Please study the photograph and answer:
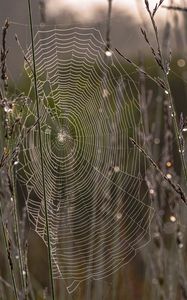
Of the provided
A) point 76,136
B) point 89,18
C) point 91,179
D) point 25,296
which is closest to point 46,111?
point 76,136

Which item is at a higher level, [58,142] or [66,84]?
[66,84]

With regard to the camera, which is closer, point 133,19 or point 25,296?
point 25,296

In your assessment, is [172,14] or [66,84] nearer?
[172,14]

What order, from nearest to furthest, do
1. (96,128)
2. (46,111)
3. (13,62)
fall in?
(46,111)
(96,128)
(13,62)

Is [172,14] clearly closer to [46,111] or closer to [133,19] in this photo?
[133,19]

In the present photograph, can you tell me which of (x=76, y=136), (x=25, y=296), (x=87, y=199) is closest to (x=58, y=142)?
(x=76, y=136)

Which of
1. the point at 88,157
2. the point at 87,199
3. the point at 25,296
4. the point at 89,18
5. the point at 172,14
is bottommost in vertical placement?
the point at 25,296

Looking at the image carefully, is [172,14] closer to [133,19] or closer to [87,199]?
[133,19]

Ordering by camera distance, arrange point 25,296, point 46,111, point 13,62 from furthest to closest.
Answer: point 13,62
point 46,111
point 25,296

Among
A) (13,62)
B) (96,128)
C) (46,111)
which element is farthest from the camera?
(13,62)
